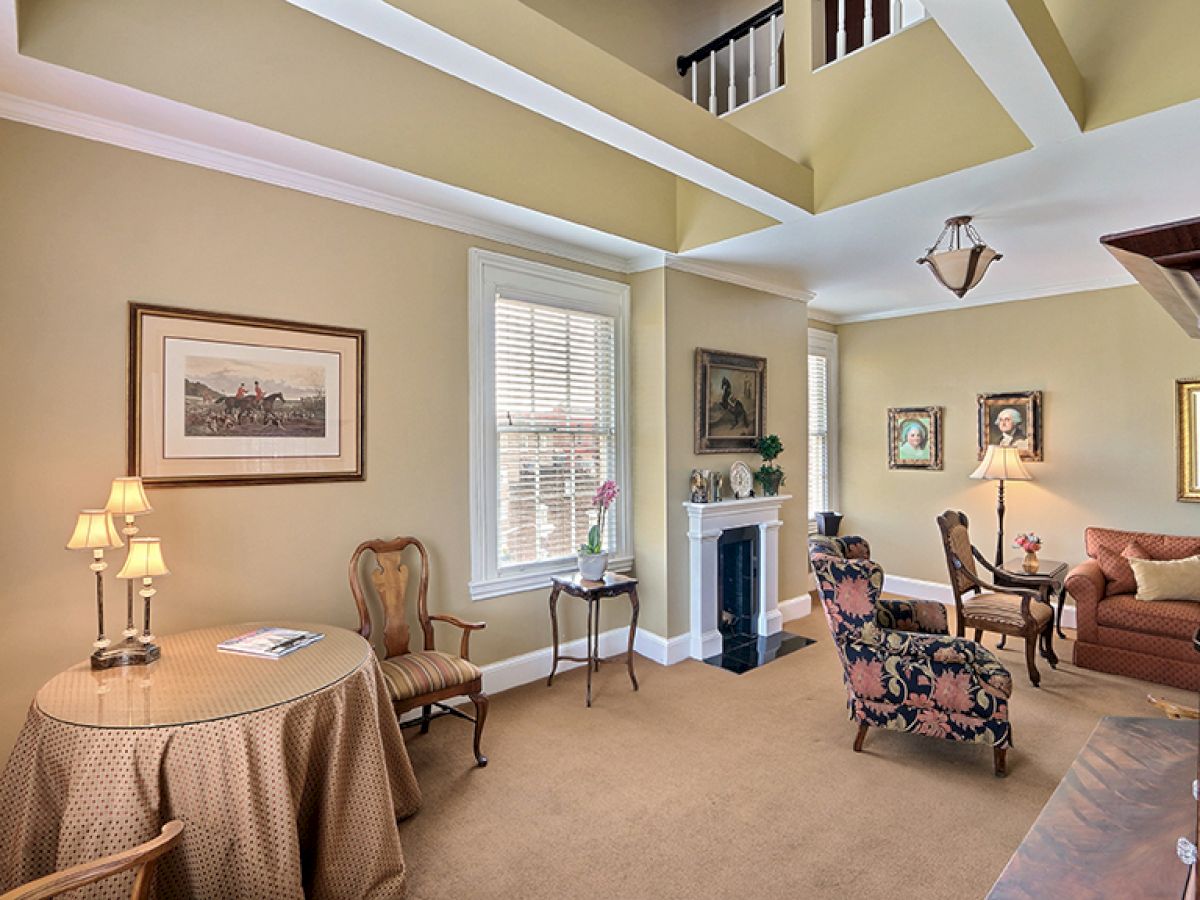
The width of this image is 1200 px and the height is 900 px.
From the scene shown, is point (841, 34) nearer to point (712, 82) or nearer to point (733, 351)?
point (712, 82)

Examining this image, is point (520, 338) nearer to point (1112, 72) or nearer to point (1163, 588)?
point (1112, 72)

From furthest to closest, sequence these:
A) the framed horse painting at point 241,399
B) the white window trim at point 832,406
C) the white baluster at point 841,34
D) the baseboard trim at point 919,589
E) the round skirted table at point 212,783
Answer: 1. the white window trim at point 832,406
2. the baseboard trim at point 919,589
3. the white baluster at point 841,34
4. the framed horse painting at point 241,399
5. the round skirted table at point 212,783

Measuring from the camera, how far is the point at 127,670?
7.50 ft

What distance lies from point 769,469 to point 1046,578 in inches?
79.3

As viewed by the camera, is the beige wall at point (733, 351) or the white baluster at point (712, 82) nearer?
the white baluster at point (712, 82)

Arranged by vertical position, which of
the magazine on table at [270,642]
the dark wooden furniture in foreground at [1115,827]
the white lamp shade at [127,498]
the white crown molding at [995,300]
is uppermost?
the white crown molding at [995,300]

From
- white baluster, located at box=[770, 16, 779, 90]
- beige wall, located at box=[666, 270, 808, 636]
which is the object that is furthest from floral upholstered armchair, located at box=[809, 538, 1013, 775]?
white baluster, located at box=[770, 16, 779, 90]

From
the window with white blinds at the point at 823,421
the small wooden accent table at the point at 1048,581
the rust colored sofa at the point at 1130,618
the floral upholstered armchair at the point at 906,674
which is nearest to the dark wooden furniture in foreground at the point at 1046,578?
the small wooden accent table at the point at 1048,581

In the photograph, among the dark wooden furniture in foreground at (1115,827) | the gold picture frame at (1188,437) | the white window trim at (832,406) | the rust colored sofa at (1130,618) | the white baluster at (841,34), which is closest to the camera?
the dark wooden furniture in foreground at (1115,827)

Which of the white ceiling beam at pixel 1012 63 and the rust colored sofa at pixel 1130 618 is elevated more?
the white ceiling beam at pixel 1012 63

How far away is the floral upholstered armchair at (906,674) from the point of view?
2924 millimetres

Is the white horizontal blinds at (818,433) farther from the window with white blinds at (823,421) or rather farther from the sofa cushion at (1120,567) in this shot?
the sofa cushion at (1120,567)

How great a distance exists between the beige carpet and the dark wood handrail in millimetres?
4125

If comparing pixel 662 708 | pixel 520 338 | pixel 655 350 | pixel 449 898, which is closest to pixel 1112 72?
pixel 655 350
